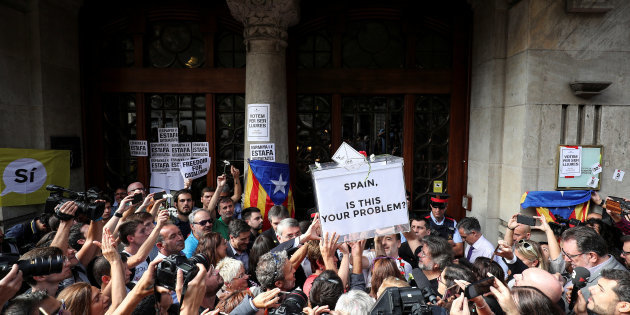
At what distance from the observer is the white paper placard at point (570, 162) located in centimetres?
584

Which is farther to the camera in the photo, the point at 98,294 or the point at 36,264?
the point at 98,294

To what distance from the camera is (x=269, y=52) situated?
255 inches

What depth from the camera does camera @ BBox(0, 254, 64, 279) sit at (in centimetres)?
238

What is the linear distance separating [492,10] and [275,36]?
12.2 ft

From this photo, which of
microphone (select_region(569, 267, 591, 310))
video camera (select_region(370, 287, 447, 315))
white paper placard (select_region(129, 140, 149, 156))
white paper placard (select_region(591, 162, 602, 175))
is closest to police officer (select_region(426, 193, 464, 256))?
white paper placard (select_region(591, 162, 602, 175))

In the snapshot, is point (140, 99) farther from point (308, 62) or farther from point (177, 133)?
point (308, 62)

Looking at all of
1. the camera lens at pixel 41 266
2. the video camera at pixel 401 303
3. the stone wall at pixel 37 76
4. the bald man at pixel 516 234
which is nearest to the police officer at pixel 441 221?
the bald man at pixel 516 234

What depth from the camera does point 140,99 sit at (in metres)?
7.29

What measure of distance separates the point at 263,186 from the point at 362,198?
337 cm

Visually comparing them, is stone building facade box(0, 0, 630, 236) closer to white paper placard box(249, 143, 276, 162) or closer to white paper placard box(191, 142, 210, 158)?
white paper placard box(249, 143, 276, 162)

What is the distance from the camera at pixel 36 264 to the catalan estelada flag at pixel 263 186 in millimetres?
3919

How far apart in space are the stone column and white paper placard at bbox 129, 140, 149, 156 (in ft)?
7.22

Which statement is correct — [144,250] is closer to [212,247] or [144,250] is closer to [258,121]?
[212,247]

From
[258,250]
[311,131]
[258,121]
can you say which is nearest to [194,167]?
[258,121]
